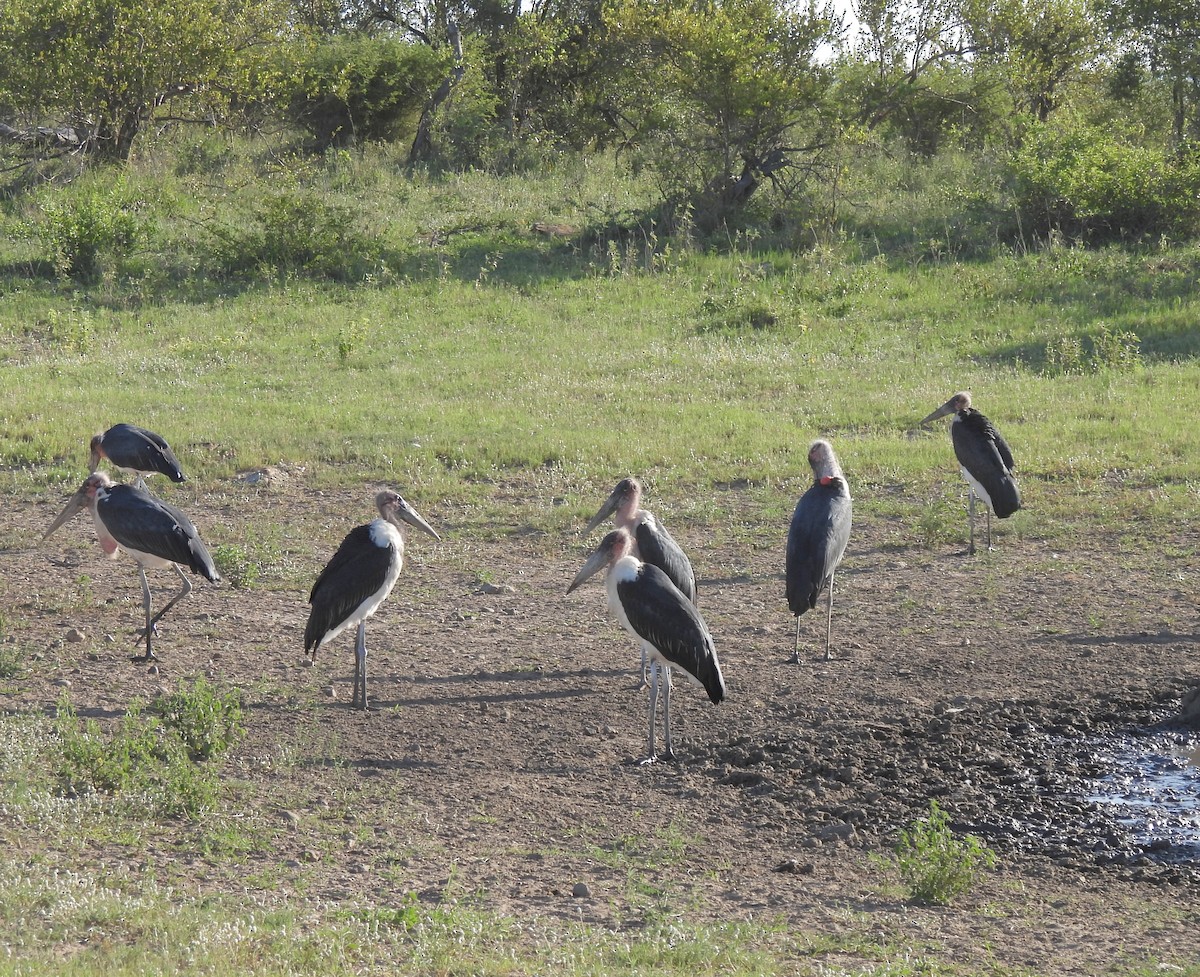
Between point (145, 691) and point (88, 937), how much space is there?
122 inches

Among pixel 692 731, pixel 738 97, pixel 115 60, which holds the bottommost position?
pixel 692 731

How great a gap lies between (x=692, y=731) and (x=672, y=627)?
697 mm

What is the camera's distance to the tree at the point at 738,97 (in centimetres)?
1970

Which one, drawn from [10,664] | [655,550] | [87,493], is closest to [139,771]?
[10,664]

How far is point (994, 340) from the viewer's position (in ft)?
52.5

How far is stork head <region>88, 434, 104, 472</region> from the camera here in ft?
36.6

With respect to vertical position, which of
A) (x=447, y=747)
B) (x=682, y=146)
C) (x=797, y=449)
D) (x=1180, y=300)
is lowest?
(x=447, y=747)

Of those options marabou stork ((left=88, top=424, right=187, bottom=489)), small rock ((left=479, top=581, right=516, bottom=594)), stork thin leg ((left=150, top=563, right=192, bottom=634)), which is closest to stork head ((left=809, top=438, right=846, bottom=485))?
small rock ((left=479, top=581, right=516, bottom=594))

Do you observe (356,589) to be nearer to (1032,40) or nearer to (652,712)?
(652,712)

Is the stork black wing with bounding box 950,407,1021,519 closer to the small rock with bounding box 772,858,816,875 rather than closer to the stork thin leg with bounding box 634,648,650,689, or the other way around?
the stork thin leg with bounding box 634,648,650,689

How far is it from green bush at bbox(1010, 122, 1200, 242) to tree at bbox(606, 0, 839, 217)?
2926mm

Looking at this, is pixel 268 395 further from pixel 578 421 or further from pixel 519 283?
pixel 519 283

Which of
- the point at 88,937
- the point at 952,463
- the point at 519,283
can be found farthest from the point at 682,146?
the point at 88,937

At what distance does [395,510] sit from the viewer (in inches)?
334
